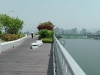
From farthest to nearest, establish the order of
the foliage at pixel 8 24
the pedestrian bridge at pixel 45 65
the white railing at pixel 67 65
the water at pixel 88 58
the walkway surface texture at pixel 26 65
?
the foliage at pixel 8 24, the water at pixel 88 58, the walkway surface texture at pixel 26 65, the pedestrian bridge at pixel 45 65, the white railing at pixel 67 65

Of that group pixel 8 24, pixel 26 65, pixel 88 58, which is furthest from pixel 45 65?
pixel 8 24

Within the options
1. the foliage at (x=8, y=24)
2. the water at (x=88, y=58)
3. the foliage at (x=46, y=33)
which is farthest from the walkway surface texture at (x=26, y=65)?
the foliage at (x=8, y=24)

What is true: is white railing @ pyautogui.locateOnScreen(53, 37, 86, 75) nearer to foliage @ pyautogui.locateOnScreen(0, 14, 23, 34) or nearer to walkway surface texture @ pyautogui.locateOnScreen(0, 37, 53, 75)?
walkway surface texture @ pyautogui.locateOnScreen(0, 37, 53, 75)

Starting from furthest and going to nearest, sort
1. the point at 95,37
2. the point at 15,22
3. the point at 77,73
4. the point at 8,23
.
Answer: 1. the point at 95,37
2. the point at 15,22
3. the point at 8,23
4. the point at 77,73

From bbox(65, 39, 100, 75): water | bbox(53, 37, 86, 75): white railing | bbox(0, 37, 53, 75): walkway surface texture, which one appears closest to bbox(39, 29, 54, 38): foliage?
bbox(65, 39, 100, 75): water

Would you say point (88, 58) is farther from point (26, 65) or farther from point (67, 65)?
point (67, 65)

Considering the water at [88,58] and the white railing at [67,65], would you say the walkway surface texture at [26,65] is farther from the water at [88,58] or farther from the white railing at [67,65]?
the water at [88,58]

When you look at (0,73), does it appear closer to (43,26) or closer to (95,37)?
(43,26)

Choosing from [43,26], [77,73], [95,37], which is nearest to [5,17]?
[43,26]

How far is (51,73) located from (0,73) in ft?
6.69

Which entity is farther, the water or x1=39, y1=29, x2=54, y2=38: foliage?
x1=39, y1=29, x2=54, y2=38: foliage

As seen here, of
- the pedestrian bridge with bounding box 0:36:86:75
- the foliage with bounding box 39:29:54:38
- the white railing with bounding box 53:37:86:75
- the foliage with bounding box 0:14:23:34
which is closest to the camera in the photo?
the white railing with bounding box 53:37:86:75

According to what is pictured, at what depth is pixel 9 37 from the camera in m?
38.6

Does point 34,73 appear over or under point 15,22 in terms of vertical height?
under
